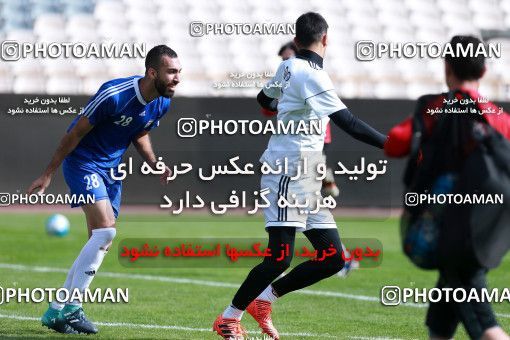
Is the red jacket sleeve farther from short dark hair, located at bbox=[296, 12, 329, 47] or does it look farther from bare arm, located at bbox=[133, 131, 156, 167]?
bare arm, located at bbox=[133, 131, 156, 167]

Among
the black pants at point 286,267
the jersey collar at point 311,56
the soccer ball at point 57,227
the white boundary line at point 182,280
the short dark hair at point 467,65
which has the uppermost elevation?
the jersey collar at point 311,56

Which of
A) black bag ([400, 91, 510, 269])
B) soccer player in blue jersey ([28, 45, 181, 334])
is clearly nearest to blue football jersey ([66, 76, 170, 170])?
soccer player in blue jersey ([28, 45, 181, 334])

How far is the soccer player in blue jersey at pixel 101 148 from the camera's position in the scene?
7.50 meters

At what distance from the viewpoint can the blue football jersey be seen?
24.6 feet

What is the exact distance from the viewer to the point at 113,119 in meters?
7.69

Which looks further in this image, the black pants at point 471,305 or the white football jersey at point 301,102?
the white football jersey at point 301,102

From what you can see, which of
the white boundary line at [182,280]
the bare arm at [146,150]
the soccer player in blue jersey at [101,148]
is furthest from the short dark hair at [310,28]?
the white boundary line at [182,280]

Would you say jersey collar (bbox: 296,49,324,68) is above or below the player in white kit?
above

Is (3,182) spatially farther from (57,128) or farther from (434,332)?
(434,332)

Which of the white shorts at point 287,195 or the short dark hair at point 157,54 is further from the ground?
the short dark hair at point 157,54

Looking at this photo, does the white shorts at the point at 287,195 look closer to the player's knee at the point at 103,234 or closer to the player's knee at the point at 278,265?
the player's knee at the point at 278,265

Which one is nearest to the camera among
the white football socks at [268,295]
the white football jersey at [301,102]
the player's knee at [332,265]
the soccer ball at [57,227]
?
the white football jersey at [301,102]

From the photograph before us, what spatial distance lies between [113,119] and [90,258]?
3.51 ft

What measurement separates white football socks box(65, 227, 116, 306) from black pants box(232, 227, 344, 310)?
124cm
